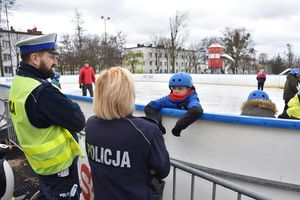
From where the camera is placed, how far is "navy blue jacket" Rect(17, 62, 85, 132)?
1974 mm

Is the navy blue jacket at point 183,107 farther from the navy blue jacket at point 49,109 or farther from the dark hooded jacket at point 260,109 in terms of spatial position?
the navy blue jacket at point 49,109

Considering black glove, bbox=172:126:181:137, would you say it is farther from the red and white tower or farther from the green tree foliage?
the green tree foliage

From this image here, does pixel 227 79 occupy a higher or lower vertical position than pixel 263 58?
lower

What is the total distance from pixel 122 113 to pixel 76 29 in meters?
43.4

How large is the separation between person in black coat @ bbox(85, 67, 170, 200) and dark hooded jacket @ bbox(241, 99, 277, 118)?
1615 mm

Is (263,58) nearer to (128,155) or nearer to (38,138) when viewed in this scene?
(38,138)

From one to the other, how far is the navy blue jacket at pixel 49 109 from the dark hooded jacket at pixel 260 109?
1.83m

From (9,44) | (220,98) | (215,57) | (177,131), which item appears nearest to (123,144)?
(177,131)

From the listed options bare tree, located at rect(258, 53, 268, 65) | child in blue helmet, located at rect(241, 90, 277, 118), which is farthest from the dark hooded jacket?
bare tree, located at rect(258, 53, 268, 65)

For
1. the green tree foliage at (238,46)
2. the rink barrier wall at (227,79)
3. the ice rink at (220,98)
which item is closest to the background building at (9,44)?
the rink barrier wall at (227,79)

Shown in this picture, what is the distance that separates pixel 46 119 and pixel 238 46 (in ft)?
164

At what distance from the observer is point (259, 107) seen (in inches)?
119

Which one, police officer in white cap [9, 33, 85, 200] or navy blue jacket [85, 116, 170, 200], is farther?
police officer in white cap [9, 33, 85, 200]

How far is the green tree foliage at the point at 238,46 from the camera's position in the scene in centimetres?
4850
